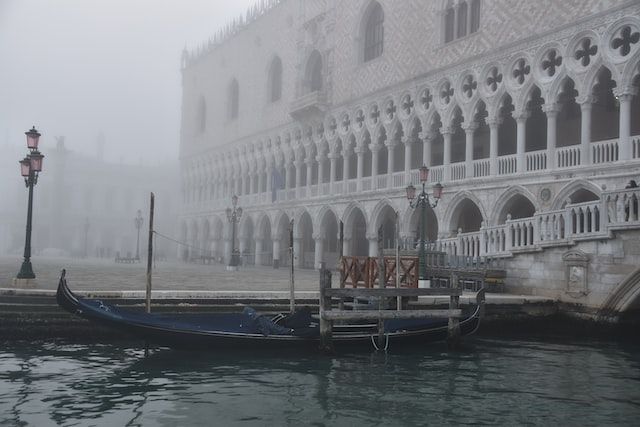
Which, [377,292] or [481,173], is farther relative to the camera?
[481,173]

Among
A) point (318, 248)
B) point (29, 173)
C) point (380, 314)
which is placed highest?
point (29, 173)

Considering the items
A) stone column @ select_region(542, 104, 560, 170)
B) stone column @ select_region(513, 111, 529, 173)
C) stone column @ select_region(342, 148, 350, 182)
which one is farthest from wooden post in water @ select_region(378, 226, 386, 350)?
stone column @ select_region(342, 148, 350, 182)

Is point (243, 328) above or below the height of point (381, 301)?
below

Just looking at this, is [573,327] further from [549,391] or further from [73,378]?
[73,378]

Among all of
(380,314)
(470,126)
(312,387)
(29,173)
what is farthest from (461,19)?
(312,387)

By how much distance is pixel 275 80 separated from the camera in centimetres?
3055

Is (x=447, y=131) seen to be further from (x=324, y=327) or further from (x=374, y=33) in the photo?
(x=324, y=327)

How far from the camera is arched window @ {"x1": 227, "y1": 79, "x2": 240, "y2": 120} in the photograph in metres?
34.5

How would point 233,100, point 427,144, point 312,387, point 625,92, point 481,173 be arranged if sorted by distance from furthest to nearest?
point 233,100
point 427,144
point 481,173
point 625,92
point 312,387

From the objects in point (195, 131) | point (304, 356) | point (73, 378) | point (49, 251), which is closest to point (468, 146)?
point (304, 356)

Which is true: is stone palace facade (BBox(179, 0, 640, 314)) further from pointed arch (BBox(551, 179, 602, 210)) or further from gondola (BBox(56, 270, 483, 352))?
gondola (BBox(56, 270, 483, 352))

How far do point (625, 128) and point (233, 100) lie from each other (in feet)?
79.0

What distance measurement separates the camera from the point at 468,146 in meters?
18.2

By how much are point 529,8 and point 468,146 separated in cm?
403
